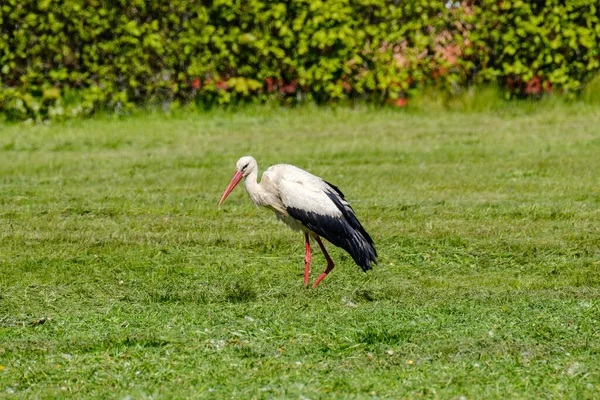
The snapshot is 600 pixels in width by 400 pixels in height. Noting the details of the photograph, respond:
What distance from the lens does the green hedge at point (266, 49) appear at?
13.4m

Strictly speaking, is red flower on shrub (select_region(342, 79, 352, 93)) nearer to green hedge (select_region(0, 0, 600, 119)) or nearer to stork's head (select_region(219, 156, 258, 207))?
green hedge (select_region(0, 0, 600, 119))

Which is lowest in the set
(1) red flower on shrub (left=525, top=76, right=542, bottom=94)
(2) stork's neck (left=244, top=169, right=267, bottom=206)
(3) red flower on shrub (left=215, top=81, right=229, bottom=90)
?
(3) red flower on shrub (left=215, top=81, right=229, bottom=90)

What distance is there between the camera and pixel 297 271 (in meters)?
7.29

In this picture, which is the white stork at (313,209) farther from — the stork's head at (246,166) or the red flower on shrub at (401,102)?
the red flower on shrub at (401,102)

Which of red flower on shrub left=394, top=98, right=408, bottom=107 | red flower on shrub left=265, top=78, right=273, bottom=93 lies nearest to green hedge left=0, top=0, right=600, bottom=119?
red flower on shrub left=265, top=78, right=273, bottom=93

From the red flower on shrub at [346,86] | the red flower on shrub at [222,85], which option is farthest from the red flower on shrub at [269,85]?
the red flower on shrub at [346,86]

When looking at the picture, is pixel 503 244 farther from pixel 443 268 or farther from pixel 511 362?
pixel 511 362

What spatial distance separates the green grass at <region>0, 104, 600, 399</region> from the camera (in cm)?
499

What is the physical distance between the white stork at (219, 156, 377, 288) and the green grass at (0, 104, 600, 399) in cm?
29

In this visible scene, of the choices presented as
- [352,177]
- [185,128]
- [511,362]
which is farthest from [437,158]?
[511,362]

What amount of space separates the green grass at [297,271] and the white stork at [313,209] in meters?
0.29

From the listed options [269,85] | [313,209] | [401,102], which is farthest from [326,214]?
[401,102]

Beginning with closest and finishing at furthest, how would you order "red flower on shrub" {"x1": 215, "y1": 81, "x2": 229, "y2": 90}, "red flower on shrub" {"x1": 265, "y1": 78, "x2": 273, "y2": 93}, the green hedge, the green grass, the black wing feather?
the green grass < the black wing feather < the green hedge < "red flower on shrub" {"x1": 215, "y1": 81, "x2": 229, "y2": 90} < "red flower on shrub" {"x1": 265, "y1": 78, "x2": 273, "y2": 93}

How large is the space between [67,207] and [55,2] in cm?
505
